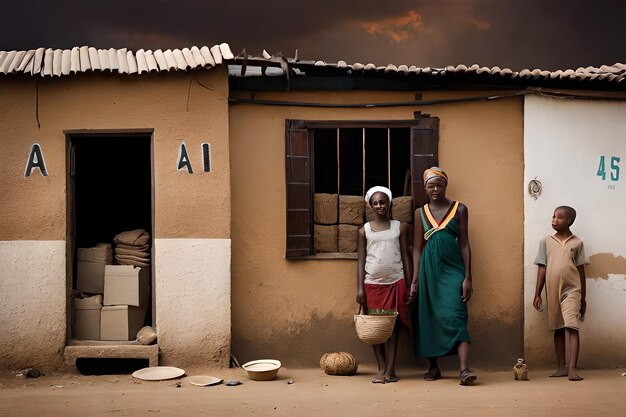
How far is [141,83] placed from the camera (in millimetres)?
8406

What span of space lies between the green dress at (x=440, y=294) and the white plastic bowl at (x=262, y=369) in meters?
1.42

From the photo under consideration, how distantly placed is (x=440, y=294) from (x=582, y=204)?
186cm

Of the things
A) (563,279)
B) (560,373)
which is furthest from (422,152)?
(560,373)

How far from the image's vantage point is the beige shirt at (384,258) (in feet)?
26.8

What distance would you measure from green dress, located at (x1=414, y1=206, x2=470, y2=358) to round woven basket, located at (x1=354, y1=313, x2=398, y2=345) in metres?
0.37

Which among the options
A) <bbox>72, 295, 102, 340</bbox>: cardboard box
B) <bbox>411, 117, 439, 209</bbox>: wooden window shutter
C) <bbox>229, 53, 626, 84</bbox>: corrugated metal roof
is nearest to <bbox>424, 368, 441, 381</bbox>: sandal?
<bbox>411, 117, 439, 209</bbox>: wooden window shutter

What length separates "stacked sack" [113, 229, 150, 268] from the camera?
8961 mm

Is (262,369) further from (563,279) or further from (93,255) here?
(563,279)

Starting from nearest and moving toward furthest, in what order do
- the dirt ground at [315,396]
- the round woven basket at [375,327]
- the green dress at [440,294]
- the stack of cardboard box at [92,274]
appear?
the dirt ground at [315,396], the round woven basket at [375,327], the green dress at [440,294], the stack of cardboard box at [92,274]

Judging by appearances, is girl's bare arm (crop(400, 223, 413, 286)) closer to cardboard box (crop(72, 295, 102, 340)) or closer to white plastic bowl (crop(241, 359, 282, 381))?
white plastic bowl (crop(241, 359, 282, 381))

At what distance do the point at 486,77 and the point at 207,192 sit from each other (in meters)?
3.03

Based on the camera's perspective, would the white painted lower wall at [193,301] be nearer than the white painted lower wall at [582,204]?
Yes

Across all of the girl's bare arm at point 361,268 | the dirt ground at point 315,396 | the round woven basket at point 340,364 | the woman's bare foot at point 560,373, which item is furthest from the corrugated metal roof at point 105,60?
the woman's bare foot at point 560,373

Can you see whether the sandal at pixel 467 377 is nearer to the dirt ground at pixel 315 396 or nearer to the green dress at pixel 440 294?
the dirt ground at pixel 315 396
